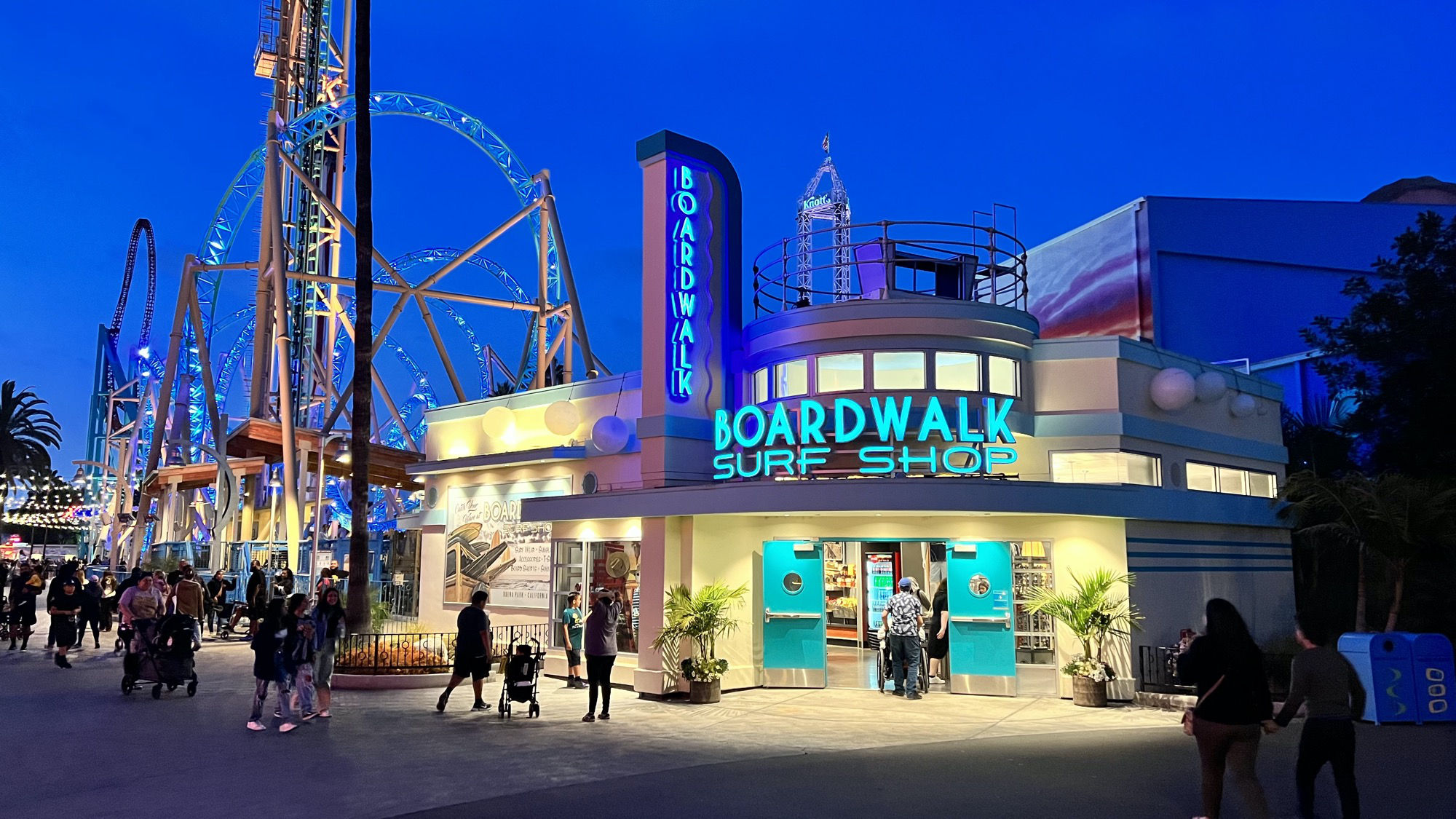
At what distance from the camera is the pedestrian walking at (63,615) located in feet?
70.1

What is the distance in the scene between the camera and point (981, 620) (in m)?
18.7

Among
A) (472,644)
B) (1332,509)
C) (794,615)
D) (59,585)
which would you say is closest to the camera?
(472,644)

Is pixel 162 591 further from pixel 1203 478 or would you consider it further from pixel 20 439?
pixel 20 439

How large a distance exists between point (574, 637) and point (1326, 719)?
44.8 ft

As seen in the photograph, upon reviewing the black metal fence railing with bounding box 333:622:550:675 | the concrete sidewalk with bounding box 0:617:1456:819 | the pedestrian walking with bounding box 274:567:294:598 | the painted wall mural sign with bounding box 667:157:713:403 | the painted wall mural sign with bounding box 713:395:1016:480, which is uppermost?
the painted wall mural sign with bounding box 667:157:713:403

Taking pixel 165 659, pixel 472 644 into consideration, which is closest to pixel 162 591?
pixel 165 659

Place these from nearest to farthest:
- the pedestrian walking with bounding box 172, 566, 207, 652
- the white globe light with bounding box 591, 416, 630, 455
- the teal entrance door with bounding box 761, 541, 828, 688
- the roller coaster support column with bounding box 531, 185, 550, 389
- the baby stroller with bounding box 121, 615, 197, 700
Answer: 1. the baby stroller with bounding box 121, 615, 197, 700
2. the teal entrance door with bounding box 761, 541, 828, 688
3. the pedestrian walking with bounding box 172, 566, 207, 652
4. the white globe light with bounding box 591, 416, 630, 455
5. the roller coaster support column with bounding box 531, 185, 550, 389

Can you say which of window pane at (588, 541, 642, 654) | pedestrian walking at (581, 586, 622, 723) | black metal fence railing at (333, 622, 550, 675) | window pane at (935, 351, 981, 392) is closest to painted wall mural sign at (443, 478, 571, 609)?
window pane at (588, 541, 642, 654)

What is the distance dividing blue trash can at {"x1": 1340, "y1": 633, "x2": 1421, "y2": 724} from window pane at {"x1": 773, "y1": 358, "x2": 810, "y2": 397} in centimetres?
985

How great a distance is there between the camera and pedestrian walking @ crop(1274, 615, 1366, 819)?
830 centimetres

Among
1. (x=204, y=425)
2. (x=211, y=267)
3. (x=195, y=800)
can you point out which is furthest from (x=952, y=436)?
(x=204, y=425)

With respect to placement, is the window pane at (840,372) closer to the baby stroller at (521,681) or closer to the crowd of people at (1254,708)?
the baby stroller at (521,681)

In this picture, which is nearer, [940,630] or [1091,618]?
[1091,618]

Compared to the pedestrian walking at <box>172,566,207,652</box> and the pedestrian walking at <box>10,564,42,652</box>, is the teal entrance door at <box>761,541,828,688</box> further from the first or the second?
the pedestrian walking at <box>10,564,42,652</box>
